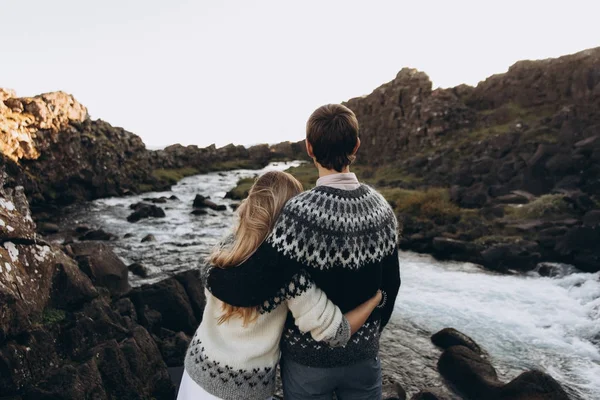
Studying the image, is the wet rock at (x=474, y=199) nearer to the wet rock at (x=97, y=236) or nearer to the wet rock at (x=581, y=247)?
the wet rock at (x=581, y=247)

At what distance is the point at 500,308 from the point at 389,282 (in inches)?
455

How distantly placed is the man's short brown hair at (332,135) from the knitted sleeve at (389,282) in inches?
31.7

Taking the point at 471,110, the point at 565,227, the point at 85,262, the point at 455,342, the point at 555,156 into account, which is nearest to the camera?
the point at 455,342

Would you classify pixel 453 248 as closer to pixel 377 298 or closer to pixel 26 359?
pixel 26 359

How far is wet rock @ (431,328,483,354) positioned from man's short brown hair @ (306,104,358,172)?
877cm

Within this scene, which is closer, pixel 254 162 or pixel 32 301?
pixel 32 301

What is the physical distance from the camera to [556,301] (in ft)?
45.8

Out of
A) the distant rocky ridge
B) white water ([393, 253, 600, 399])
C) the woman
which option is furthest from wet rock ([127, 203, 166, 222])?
the woman

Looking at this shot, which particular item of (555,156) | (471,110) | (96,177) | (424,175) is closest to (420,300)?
(555,156)

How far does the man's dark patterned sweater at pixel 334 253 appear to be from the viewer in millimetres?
2863

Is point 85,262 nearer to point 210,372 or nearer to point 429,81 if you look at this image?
point 210,372

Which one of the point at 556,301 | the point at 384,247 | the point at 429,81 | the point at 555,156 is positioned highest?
the point at 429,81

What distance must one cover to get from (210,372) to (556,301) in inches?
545

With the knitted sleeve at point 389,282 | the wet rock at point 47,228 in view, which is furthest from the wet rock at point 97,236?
the knitted sleeve at point 389,282
